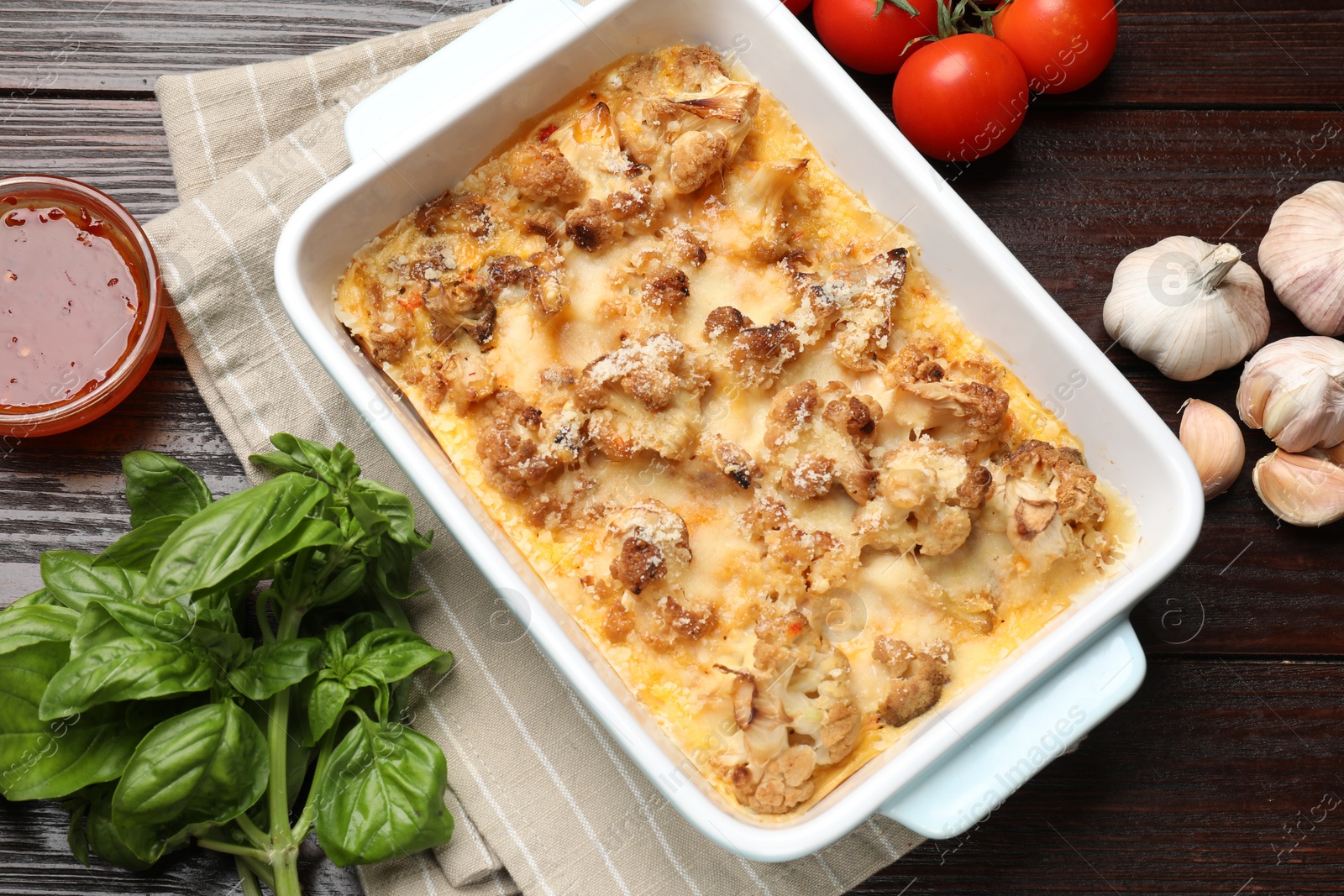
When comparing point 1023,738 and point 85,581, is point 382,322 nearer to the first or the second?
point 85,581

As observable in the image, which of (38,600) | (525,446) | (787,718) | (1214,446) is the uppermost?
(38,600)

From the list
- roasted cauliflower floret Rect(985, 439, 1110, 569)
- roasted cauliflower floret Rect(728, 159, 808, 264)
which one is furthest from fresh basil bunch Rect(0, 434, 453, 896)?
roasted cauliflower floret Rect(985, 439, 1110, 569)

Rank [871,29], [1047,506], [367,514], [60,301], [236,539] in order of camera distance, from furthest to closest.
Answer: [871,29], [60,301], [367,514], [1047,506], [236,539]

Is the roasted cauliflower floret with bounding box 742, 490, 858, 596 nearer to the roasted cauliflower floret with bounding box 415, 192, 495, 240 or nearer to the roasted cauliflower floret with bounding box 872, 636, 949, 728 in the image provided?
the roasted cauliflower floret with bounding box 872, 636, 949, 728

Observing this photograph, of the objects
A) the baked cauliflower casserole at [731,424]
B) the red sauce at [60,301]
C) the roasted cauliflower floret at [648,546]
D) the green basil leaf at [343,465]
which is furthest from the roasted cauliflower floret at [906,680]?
the red sauce at [60,301]

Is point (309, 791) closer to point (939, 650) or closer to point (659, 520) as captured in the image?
point (659, 520)

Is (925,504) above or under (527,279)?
under

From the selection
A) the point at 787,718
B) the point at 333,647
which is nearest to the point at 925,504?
the point at 787,718
